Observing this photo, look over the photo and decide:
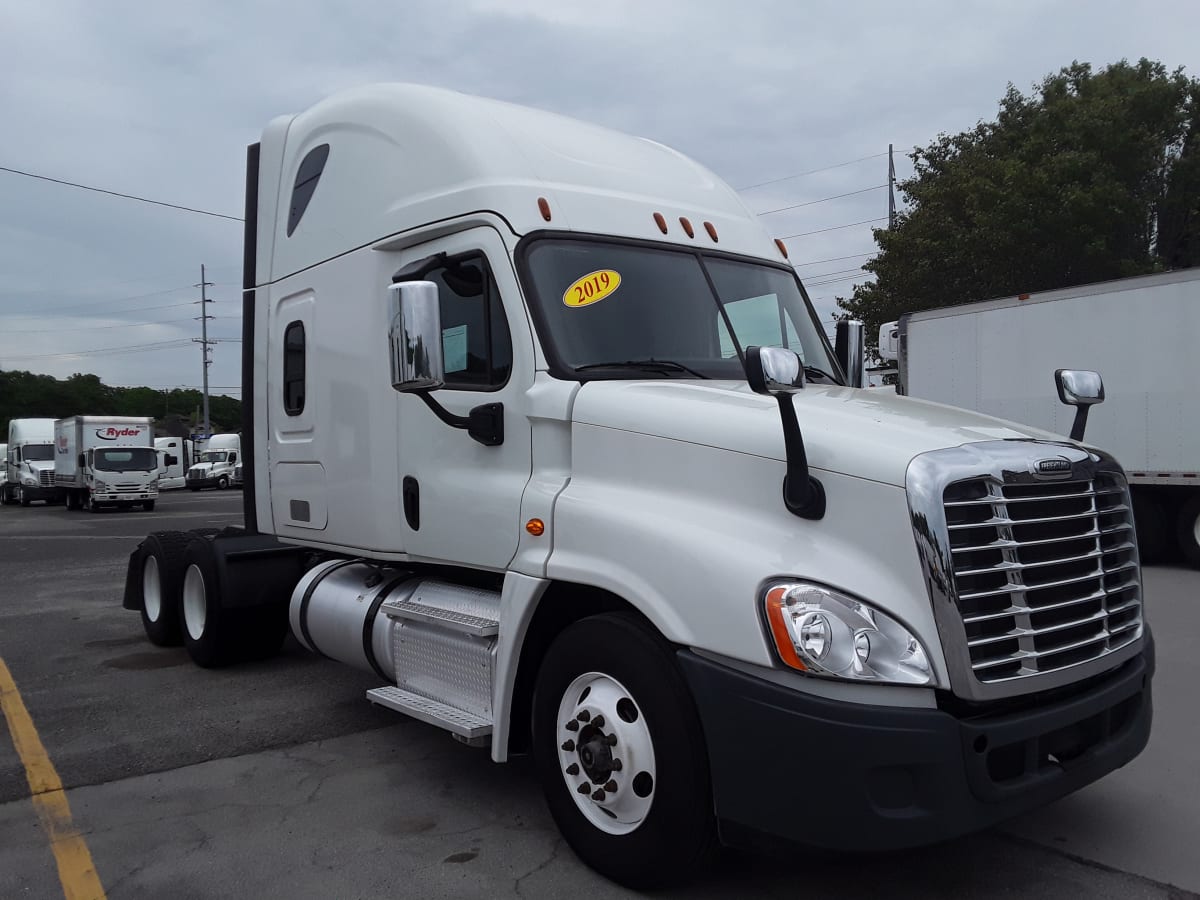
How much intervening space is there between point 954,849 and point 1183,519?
32.9 ft

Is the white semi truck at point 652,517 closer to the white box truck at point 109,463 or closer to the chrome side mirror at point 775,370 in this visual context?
the chrome side mirror at point 775,370

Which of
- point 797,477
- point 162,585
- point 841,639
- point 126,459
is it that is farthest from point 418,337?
point 126,459

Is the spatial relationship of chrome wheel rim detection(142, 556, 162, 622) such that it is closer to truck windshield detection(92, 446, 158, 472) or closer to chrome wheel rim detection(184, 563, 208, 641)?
chrome wheel rim detection(184, 563, 208, 641)

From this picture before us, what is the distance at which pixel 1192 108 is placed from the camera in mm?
23422

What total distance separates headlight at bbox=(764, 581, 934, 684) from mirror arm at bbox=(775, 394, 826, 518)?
30 cm

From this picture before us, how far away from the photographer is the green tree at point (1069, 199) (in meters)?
22.3

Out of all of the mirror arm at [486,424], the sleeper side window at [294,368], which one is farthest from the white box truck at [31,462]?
the mirror arm at [486,424]

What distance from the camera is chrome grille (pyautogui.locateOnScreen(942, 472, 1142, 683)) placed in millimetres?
3143

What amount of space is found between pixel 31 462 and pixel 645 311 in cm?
3962

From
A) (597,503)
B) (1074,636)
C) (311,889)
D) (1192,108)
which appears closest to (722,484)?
(597,503)

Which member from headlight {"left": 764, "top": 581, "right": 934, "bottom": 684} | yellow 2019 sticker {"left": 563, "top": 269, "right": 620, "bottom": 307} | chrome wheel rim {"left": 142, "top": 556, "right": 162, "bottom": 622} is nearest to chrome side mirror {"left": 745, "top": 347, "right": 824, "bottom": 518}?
headlight {"left": 764, "top": 581, "right": 934, "bottom": 684}

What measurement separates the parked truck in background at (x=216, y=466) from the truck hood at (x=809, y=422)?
153ft

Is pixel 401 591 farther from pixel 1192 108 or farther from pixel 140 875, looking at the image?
pixel 1192 108

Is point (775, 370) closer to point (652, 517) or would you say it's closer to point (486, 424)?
point (652, 517)
